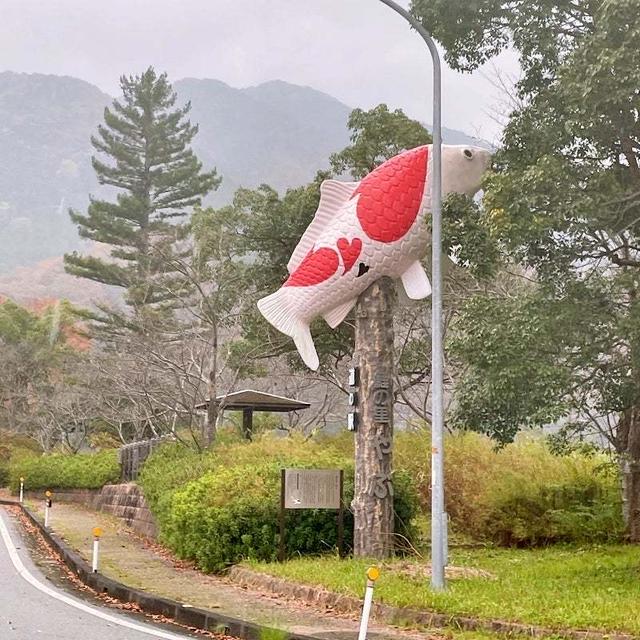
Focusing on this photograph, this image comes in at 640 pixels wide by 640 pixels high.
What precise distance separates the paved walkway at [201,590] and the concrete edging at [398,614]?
0.20 meters

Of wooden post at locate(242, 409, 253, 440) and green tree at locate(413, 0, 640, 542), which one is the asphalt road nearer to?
green tree at locate(413, 0, 640, 542)

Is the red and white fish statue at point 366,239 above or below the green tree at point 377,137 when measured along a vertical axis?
below

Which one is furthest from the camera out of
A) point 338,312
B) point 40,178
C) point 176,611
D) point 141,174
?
point 40,178

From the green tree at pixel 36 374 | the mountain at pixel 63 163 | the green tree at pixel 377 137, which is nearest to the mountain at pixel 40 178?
the mountain at pixel 63 163

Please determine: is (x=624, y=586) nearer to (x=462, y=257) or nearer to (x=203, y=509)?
(x=462, y=257)

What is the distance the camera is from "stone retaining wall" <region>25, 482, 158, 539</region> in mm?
20578

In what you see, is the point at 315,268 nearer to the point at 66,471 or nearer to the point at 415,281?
the point at 415,281

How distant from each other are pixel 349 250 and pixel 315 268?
25.8 inches

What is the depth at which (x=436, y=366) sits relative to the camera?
10945 millimetres

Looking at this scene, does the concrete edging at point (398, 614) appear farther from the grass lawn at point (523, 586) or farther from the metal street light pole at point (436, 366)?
the metal street light pole at point (436, 366)

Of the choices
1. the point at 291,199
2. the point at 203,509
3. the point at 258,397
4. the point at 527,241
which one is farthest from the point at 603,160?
the point at 258,397

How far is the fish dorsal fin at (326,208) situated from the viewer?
48.6ft

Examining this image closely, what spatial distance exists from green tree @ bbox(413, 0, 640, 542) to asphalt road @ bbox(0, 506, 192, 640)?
4791 mm

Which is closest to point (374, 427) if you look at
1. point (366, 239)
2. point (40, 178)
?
point (366, 239)
